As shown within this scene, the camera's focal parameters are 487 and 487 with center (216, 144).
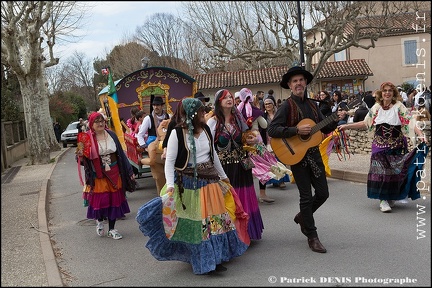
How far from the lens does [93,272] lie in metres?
5.35

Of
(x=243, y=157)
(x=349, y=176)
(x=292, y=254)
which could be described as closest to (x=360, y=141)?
(x=349, y=176)

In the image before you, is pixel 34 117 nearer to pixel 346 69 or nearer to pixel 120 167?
pixel 120 167

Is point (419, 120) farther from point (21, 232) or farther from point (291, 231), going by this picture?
point (21, 232)

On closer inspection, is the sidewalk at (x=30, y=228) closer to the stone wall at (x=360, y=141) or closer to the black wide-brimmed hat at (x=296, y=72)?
the stone wall at (x=360, y=141)

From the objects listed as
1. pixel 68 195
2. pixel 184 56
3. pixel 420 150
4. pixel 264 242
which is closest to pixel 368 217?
pixel 420 150

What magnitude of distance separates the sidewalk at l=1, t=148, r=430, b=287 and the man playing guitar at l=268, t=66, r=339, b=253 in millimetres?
2669

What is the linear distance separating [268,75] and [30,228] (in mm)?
35872

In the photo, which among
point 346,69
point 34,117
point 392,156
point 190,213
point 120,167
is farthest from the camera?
point 346,69

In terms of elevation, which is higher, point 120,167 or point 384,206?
point 120,167

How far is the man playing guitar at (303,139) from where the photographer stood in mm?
5293

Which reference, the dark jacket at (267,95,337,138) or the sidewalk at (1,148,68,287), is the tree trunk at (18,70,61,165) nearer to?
the sidewalk at (1,148,68,287)

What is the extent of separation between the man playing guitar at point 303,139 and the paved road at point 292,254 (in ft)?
1.60

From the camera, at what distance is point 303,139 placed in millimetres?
5324

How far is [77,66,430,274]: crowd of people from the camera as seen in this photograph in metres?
4.80
